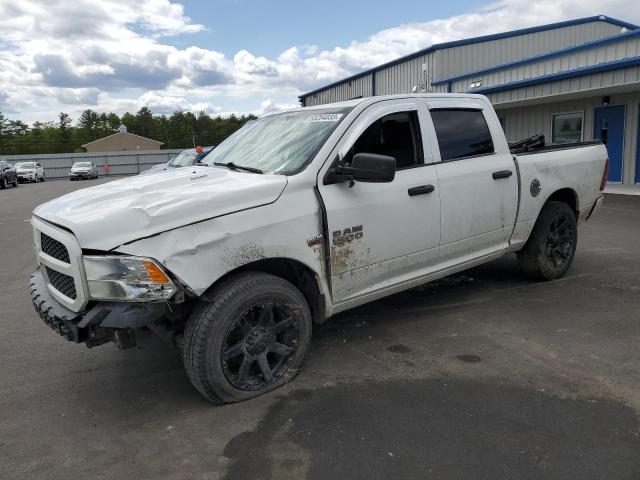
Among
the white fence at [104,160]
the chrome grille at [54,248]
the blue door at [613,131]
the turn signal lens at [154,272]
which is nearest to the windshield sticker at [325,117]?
the turn signal lens at [154,272]

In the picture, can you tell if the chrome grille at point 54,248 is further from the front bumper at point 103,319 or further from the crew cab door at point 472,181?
the crew cab door at point 472,181

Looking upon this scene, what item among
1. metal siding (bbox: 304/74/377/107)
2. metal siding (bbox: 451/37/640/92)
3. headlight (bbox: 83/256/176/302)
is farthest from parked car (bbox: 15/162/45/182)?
headlight (bbox: 83/256/176/302)

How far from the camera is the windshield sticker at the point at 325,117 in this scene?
13.0 ft

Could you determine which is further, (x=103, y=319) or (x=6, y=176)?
(x=6, y=176)

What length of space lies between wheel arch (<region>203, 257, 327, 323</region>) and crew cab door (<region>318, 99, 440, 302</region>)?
13 centimetres

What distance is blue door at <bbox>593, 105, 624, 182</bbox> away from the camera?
15.9 meters

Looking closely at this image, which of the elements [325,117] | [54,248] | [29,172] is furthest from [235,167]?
[29,172]

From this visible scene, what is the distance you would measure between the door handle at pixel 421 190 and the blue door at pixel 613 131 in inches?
568

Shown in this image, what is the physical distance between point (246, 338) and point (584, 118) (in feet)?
55.5

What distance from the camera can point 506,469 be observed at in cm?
263

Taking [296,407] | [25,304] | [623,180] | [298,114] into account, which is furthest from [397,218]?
[623,180]

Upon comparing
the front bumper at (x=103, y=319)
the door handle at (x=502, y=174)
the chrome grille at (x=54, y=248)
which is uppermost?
the door handle at (x=502, y=174)

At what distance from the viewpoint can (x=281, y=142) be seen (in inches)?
163

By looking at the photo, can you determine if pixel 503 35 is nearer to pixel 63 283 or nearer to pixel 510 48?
pixel 510 48
